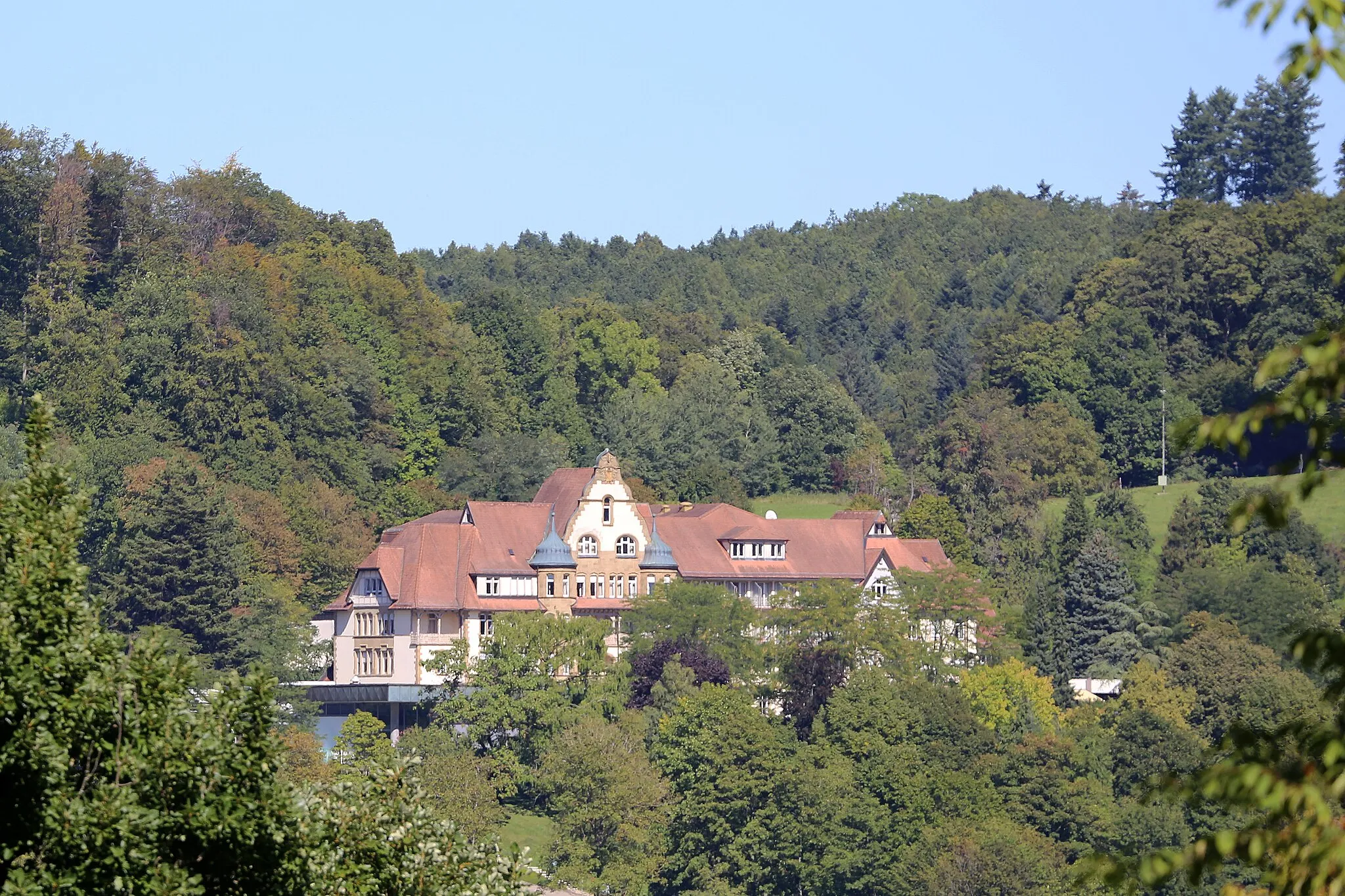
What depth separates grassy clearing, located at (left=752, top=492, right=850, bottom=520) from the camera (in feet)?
403

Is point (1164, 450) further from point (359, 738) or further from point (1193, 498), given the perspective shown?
point (359, 738)

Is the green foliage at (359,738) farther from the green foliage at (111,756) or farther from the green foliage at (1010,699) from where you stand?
the green foliage at (111,756)

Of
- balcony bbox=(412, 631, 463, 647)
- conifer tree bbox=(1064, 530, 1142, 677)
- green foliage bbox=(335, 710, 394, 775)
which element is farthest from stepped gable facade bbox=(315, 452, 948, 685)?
green foliage bbox=(335, 710, 394, 775)

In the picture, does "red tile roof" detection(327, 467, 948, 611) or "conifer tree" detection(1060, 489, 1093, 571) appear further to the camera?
"conifer tree" detection(1060, 489, 1093, 571)

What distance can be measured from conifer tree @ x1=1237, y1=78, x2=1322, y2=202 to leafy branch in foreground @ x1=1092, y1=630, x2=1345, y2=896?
157144 mm

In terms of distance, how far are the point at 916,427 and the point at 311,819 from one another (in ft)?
431

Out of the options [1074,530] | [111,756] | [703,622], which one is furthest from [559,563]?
[111,756]

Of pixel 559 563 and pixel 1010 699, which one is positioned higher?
pixel 559 563

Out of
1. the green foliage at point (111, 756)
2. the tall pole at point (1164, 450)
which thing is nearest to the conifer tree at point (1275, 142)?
the tall pole at point (1164, 450)

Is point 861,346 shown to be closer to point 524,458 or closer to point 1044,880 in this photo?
point 524,458

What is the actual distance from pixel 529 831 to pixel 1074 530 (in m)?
37.3

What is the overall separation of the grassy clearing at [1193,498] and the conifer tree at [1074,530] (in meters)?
5.42

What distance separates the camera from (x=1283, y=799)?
29.7 feet

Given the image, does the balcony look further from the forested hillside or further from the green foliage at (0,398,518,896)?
the green foliage at (0,398,518,896)
